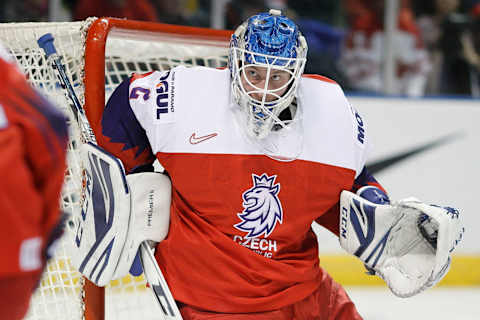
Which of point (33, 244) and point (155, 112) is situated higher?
point (33, 244)

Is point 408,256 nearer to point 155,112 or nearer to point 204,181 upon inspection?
point 204,181

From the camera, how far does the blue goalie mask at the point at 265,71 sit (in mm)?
1489

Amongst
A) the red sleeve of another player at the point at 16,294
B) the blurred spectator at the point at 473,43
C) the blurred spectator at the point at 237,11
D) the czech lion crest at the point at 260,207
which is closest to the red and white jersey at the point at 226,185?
the czech lion crest at the point at 260,207

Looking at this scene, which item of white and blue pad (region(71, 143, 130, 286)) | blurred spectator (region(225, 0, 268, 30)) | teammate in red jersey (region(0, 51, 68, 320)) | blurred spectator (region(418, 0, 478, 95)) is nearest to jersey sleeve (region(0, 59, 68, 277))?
teammate in red jersey (region(0, 51, 68, 320))

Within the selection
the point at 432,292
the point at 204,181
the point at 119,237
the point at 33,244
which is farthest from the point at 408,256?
the point at 432,292

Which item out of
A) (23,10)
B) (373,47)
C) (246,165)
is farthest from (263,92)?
(373,47)

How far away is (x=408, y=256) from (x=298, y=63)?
523 millimetres

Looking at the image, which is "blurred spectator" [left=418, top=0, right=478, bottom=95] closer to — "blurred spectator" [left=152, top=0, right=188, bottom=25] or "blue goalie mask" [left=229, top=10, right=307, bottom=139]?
"blurred spectator" [left=152, top=0, right=188, bottom=25]

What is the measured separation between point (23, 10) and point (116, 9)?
0.41 m

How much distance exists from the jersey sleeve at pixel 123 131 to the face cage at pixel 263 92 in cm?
25

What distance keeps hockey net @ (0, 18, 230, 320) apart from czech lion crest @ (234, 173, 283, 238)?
1.52 ft

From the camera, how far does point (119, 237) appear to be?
1.46m

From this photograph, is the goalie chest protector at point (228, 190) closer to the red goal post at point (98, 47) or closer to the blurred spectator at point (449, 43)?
the red goal post at point (98, 47)

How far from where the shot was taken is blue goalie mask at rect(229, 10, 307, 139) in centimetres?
149
